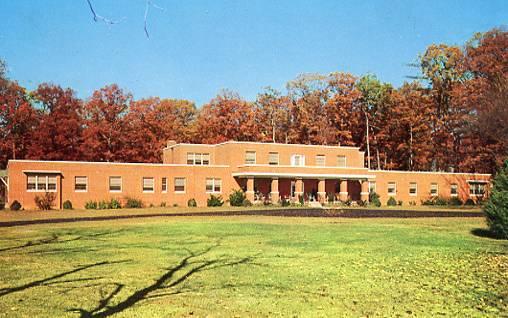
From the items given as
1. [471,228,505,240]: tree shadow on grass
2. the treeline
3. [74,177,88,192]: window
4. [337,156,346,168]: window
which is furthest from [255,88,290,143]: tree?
[471,228,505,240]: tree shadow on grass

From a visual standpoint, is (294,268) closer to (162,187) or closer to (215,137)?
(162,187)

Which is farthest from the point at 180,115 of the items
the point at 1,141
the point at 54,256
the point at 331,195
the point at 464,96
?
the point at 54,256

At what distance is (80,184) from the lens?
160 ft

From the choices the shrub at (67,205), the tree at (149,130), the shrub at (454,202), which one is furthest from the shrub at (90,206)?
the shrub at (454,202)

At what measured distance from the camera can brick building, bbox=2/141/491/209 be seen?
156 feet

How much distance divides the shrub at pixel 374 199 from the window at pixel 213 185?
54.6 feet

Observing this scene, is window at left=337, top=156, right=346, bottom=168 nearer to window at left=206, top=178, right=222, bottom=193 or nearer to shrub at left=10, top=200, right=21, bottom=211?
window at left=206, top=178, right=222, bottom=193

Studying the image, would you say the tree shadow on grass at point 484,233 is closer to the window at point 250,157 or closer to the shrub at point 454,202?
the window at point 250,157

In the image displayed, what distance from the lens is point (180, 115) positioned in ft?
275

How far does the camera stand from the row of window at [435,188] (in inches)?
2471

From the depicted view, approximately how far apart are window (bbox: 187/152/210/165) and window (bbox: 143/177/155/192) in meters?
6.93

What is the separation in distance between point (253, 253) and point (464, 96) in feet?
183

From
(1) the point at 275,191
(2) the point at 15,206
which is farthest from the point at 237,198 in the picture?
(2) the point at 15,206

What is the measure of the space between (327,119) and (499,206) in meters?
55.5
